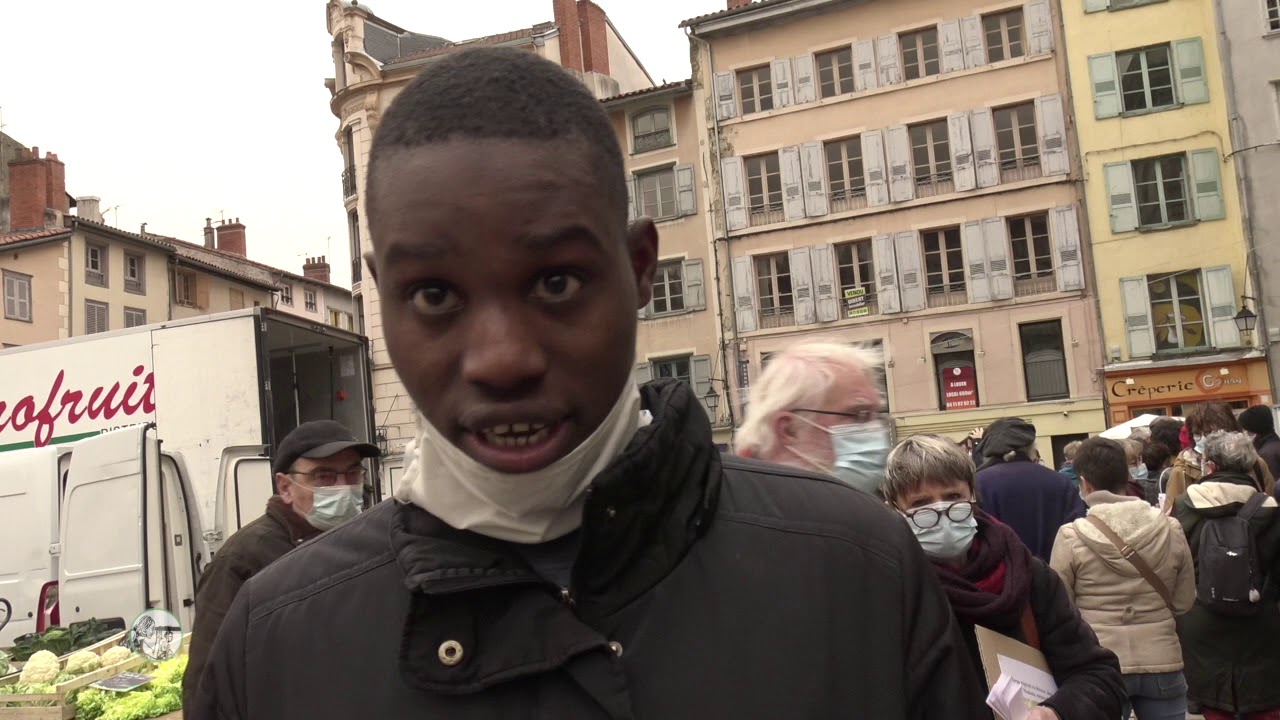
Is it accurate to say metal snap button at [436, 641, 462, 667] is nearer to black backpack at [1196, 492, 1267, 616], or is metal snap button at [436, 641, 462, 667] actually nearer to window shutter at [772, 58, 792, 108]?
black backpack at [1196, 492, 1267, 616]

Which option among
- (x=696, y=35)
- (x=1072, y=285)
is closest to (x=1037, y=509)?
(x=1072, y=285)

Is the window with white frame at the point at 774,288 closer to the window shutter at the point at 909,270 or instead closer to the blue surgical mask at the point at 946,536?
the window shutter at the point at 909,270

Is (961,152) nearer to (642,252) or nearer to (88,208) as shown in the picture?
(642,252)

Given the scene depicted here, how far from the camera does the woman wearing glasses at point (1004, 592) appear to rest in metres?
2.84

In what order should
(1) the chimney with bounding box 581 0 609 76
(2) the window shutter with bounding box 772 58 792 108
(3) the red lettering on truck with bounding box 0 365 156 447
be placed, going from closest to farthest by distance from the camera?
(3) the red lettering on truck with bounding box 0 365 156 447 < (2) the window shutter with bounding box 772 58 792 108 < (1) the chimney with bounding box 581 0 609 76

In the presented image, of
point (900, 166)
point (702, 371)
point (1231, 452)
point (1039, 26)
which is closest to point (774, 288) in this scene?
point (702, 371)

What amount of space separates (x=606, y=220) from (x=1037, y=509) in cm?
478

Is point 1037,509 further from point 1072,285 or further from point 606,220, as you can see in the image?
point 1072,285

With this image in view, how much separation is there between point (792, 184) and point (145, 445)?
71.8 ft

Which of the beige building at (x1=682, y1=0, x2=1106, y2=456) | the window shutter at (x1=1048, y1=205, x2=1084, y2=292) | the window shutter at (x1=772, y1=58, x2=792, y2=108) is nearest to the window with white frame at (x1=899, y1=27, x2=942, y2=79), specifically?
the beige building at (x1=682, y1=0, x2=1106, y2=456)

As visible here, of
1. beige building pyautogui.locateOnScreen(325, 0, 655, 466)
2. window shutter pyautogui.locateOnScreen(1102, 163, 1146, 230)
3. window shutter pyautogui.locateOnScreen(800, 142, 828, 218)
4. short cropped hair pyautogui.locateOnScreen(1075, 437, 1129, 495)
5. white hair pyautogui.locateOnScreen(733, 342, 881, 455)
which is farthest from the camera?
beige building pyautogui.locateOnScreen(325, 0, 655, 466)

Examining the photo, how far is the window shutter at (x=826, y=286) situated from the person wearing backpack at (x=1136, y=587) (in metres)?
22.8

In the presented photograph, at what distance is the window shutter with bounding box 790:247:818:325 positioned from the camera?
27625 mm

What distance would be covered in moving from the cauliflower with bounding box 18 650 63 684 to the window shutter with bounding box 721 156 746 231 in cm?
2414
